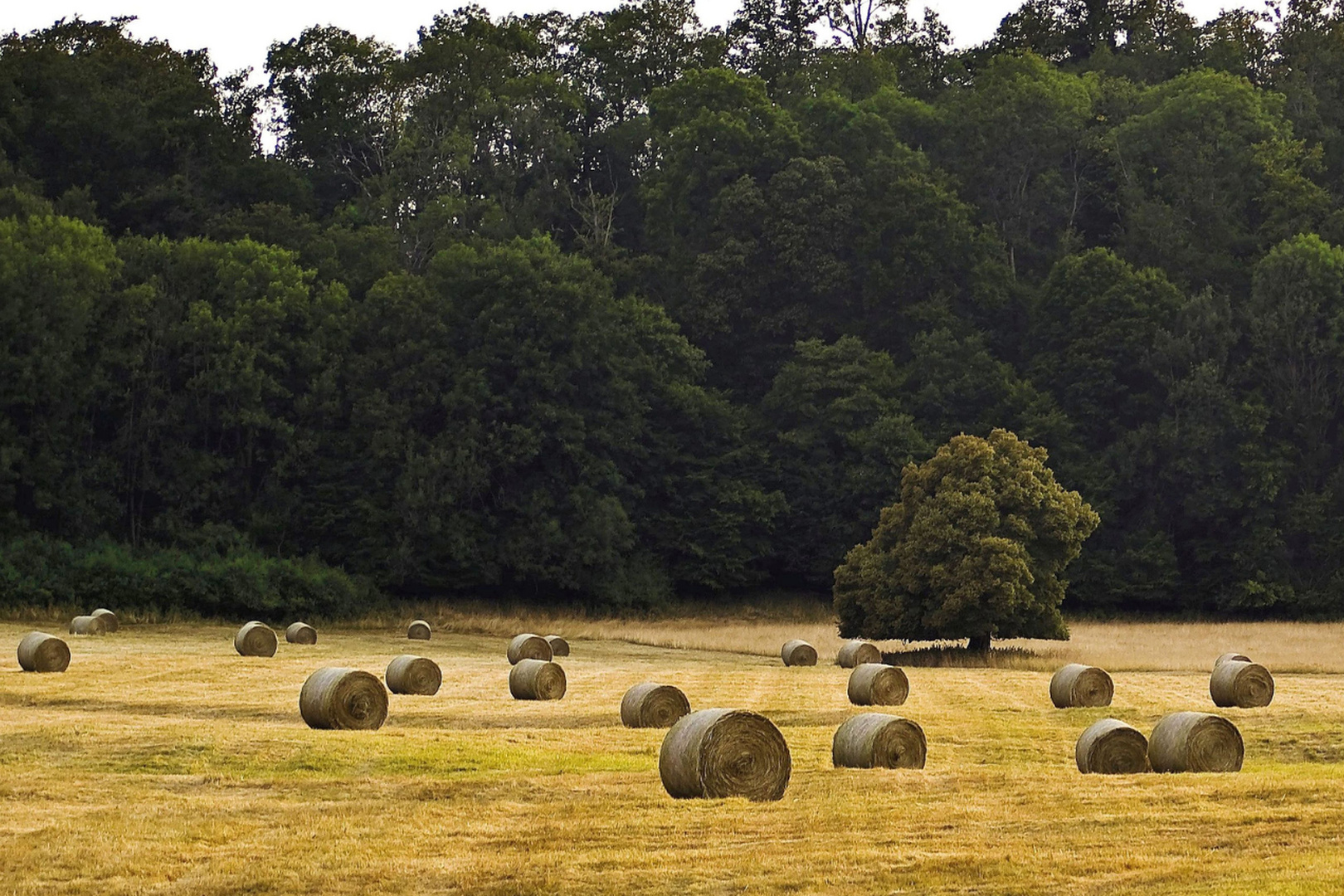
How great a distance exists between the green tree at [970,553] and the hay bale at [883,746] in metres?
21.5

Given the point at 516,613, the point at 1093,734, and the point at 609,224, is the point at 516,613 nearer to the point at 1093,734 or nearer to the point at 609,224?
the point at 609,224

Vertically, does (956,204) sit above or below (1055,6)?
below

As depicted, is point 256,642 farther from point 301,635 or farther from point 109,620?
point 109,620

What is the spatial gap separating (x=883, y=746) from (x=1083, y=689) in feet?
33.4

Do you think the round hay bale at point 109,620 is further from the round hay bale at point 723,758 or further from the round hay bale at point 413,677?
the round hay bale at point 723,758

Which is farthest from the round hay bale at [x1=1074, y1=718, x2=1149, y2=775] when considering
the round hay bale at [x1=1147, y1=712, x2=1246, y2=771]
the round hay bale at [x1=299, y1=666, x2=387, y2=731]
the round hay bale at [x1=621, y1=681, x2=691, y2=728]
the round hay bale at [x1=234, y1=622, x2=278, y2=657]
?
the round hay bale at [x1=234, y1=622, x2=278, y2=657]

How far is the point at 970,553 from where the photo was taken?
4000 cm

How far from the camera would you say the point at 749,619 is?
62719mm

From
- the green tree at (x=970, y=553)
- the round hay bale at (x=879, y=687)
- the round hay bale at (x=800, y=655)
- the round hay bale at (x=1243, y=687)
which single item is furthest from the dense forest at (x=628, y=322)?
the round hay bale at (x=1243, y=687)

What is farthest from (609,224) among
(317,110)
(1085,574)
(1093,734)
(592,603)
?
(1093,734)

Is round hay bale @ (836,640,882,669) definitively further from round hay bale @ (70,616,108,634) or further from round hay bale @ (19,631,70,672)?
round hay bale @ (70,616,108,634)

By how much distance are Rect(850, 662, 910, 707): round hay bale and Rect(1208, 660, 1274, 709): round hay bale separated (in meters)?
4.88

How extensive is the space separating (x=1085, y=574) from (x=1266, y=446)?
875cm

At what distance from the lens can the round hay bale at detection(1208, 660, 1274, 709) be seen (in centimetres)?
2684
